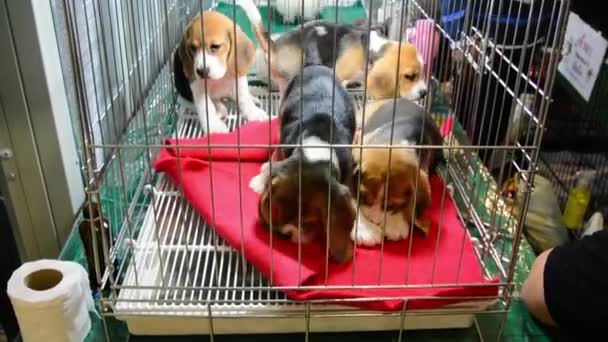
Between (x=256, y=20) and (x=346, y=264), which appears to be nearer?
(x=346, y=264)

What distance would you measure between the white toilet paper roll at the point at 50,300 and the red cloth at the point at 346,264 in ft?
0.94

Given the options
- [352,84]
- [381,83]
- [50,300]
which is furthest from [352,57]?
[50,300]

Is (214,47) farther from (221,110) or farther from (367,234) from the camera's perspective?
(367,234)

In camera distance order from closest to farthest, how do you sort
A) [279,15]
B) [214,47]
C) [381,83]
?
[214,47] < [381,83] < [279,15]

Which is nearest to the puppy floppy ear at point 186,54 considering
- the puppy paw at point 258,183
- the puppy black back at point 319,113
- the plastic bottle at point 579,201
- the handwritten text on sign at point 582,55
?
the puppy black back at point 319,113

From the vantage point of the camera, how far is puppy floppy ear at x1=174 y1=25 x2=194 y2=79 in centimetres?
162

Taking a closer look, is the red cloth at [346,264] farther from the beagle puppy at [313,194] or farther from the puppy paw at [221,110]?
the puppy paw at [221,110]

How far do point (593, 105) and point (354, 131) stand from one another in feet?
1.86

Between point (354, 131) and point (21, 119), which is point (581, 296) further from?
point (21, 119)

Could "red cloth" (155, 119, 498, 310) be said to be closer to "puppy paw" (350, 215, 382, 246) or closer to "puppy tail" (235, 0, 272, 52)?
"puppy paw" (350, 215, 382, 246)

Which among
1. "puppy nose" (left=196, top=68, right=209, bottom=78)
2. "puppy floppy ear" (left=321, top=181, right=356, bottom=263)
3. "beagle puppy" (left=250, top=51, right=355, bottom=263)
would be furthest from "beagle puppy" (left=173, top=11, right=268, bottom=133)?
"puppy floppy ear" (left=321, top=181, right=356, bottom=263)

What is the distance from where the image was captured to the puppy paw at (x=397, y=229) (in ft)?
4.14

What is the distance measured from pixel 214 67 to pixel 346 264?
0.67 metres

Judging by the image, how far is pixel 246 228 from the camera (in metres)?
1.24
